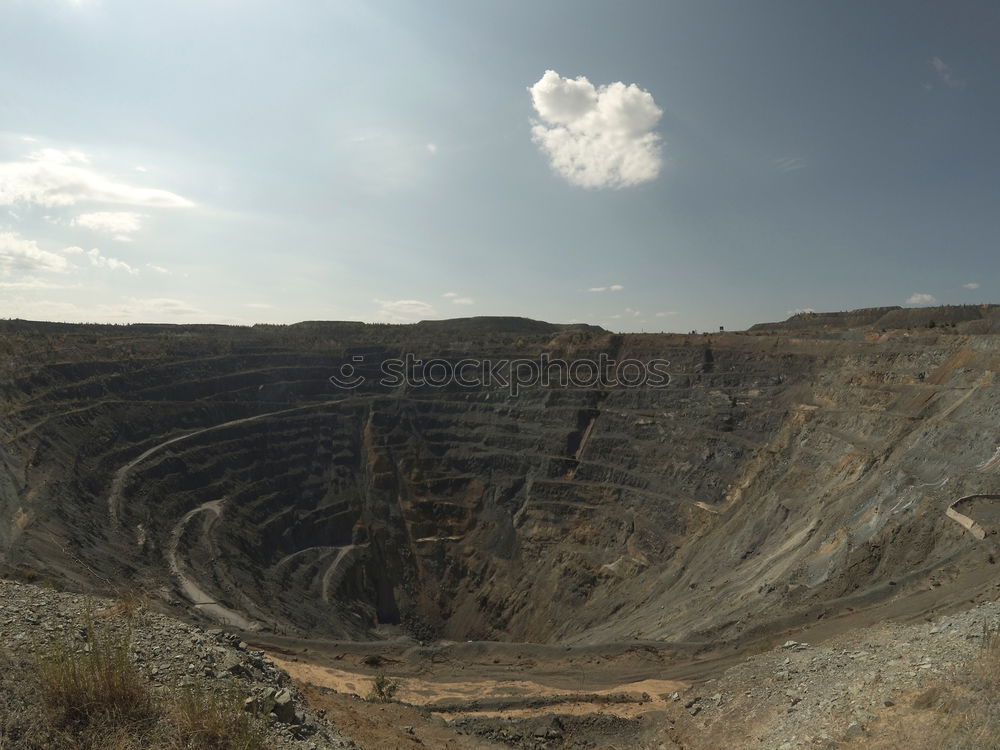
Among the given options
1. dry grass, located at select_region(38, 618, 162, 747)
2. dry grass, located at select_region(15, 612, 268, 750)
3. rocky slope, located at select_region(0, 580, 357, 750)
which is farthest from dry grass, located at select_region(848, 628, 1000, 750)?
dry grass, located at select_region(38, 618, 162, 747)

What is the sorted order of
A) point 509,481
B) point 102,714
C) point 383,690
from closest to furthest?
point 102,714 → point 383,690 → point 509,481

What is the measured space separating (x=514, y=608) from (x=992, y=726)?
111 feet

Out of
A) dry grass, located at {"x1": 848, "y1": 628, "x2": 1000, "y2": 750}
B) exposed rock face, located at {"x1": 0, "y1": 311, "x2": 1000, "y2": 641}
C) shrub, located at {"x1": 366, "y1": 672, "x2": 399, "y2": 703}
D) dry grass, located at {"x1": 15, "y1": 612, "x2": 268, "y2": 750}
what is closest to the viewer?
dry grass, located at {"x1": 15, "y1": 612, "x2": 268, "y2": 750}

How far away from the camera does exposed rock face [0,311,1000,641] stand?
23078 mm

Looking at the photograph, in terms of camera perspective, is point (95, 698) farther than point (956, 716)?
No

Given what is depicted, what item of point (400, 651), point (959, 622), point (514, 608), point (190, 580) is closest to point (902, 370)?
point (959, 622)

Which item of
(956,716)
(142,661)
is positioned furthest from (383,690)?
(956,716)

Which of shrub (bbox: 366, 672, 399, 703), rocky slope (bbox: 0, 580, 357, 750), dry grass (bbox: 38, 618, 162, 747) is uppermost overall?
dry grass (bbox: 38, 618, 162, 747)

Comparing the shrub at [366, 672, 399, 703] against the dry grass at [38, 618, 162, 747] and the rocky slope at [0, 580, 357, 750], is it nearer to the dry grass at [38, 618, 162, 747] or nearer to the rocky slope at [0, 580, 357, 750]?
the rocky slope at [0, 580, 357, 750]

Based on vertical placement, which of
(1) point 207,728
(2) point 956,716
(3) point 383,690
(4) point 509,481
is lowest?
(3) point 383,690

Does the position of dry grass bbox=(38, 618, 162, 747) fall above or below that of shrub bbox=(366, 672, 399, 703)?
above

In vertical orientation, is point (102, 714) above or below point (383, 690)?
above

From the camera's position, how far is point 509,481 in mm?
47688

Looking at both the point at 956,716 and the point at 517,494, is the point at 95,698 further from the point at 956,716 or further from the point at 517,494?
the point at 517,494
